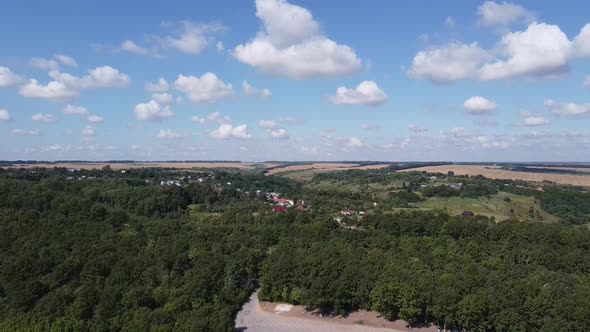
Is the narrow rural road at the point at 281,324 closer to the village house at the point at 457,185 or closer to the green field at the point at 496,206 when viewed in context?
the green field at the point at 496,206

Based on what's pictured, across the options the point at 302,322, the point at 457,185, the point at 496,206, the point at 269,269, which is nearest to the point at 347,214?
the point at 496,206

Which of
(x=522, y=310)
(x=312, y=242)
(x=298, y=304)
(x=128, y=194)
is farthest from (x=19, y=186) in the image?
(x=522, y=310)

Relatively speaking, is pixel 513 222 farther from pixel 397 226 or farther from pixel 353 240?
pixel 353 240

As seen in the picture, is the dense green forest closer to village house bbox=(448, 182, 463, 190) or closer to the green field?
the green field

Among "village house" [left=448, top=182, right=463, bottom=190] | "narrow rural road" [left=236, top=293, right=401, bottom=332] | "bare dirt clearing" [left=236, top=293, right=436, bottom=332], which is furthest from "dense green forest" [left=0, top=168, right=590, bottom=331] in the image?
"village house" [left=448, top=182, right=463, bottom=190]

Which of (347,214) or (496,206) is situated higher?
(347,214)

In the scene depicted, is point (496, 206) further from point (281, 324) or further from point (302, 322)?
point (281, 324)
